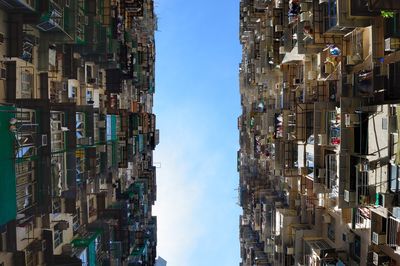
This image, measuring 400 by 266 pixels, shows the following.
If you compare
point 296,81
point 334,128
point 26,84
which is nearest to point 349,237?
point 334,128

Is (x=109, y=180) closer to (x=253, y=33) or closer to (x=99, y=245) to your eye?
(x=99, y=245)

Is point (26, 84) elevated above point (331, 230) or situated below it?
above

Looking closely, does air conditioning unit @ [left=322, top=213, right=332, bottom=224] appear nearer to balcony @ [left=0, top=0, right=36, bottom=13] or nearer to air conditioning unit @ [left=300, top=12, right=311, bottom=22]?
air conditioning unit @ [left=300, top=12, right=311, bottom=22]

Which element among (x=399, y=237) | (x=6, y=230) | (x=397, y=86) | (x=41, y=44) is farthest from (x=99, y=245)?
(x=397, y=86)

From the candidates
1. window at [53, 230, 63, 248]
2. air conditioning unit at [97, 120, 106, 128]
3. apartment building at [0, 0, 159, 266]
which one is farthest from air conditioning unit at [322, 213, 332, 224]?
air conditioning unit at [97, 120, 106, 128]

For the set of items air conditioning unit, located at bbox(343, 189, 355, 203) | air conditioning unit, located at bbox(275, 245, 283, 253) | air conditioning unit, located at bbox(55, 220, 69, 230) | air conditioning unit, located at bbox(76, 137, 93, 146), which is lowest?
air conditioning unit, located at bbox(275, 245, 283, 253)

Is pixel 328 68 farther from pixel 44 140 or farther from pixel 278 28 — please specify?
pixel 44 140

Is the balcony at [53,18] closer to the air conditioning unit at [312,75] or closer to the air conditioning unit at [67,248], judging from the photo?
the air conditioning unit at [67,248]
